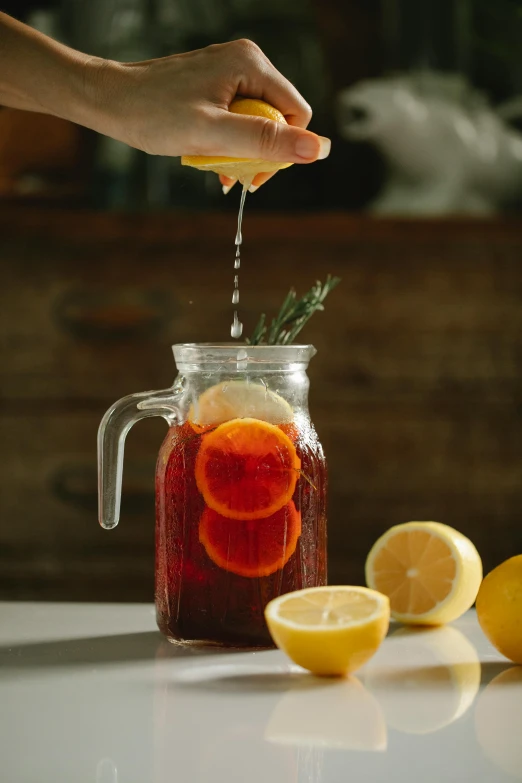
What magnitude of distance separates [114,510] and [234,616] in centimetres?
17

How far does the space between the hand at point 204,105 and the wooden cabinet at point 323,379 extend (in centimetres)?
95

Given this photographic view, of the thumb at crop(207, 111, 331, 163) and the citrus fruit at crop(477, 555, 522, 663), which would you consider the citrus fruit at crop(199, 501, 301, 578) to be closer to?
the citrus fruit at crop(477, 555, 522, 663)

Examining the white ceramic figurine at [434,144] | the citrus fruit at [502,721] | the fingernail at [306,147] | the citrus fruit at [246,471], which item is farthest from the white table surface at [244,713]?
the white ceramic figurine at [434,144]

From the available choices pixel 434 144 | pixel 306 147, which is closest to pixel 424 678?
pixel 306 147

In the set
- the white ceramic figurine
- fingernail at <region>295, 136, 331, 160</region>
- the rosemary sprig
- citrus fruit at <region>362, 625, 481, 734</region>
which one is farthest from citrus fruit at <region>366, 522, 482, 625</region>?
the white ceramic figurine

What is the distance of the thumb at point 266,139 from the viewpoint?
37.6 inches

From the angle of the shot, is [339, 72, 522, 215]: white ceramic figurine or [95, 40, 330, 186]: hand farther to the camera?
[339, 72, 522, 215]: white ceramic figurine

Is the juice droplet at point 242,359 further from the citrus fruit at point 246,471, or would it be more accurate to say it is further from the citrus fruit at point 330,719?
the citrus fruit at point 330,719

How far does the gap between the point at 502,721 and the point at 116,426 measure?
18.0 inches

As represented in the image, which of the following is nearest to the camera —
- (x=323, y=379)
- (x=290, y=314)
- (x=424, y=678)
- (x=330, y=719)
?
(x=330, y=719)

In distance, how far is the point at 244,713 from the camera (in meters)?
0.77

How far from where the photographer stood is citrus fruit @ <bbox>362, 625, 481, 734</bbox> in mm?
764

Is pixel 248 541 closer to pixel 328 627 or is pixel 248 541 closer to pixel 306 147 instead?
pixel 328 627

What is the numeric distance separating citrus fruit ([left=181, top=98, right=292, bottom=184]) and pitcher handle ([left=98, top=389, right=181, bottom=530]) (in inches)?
9.4
